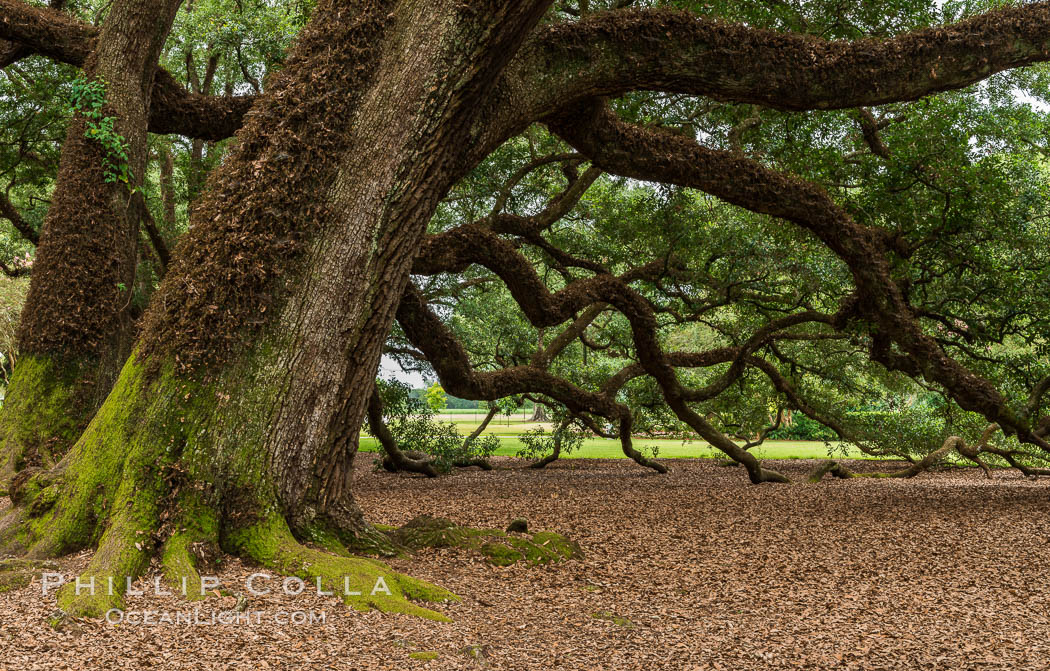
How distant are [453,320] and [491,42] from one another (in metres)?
9.29

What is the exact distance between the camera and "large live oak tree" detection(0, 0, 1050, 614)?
3705mm

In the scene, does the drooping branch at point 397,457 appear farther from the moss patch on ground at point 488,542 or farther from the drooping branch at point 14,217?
the moss patch on ground at point 488,542

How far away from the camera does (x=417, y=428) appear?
11.7m

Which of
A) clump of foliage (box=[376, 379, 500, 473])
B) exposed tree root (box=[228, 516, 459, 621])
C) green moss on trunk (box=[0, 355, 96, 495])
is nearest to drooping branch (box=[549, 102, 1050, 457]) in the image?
exposed tree root (box=[228, 516, 459, 621])

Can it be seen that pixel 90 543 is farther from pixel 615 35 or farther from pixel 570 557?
pixel 615 35

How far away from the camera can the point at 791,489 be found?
10.5m

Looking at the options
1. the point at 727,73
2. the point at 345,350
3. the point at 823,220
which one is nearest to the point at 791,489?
the point at 823,220

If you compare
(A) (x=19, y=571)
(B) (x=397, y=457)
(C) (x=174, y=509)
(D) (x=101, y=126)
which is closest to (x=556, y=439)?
(B) (x=397, y=457)

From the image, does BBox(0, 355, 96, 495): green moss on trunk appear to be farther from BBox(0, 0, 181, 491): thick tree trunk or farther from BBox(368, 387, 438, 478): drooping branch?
BBox(368, 387, 438, 478): drooping branch

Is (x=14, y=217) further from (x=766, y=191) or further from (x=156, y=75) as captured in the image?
(x=766, y=191)

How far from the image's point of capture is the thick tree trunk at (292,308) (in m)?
3.71

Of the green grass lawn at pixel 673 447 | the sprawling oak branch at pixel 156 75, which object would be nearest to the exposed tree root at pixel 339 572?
the sprawling oak branch at pixel 156 75

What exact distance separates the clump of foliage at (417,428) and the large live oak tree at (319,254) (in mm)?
6969

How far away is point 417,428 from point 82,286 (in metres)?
6.31
